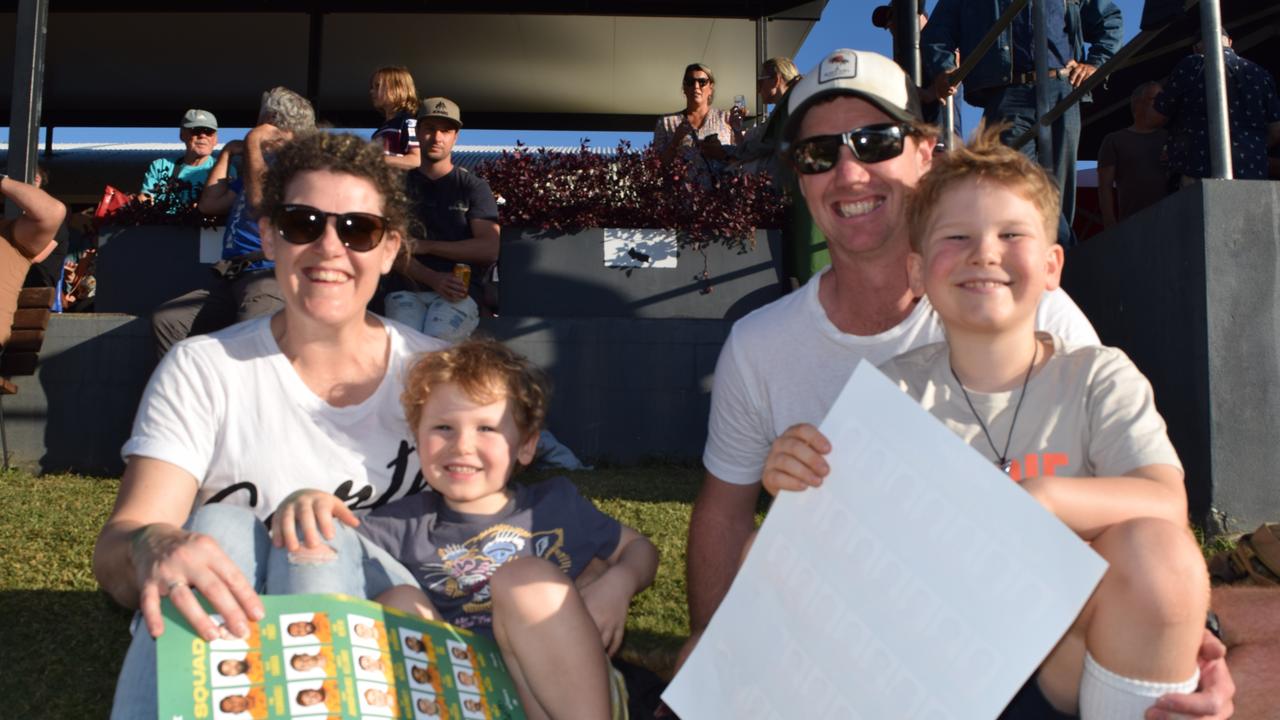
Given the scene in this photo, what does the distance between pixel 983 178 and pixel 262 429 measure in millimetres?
1634

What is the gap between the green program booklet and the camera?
1.74m

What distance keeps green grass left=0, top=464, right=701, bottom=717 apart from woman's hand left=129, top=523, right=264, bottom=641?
3.34ft

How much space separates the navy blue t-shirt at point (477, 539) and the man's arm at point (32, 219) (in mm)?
3457

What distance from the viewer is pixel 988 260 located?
6.48 feet

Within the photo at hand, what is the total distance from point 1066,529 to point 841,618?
1.39 ft

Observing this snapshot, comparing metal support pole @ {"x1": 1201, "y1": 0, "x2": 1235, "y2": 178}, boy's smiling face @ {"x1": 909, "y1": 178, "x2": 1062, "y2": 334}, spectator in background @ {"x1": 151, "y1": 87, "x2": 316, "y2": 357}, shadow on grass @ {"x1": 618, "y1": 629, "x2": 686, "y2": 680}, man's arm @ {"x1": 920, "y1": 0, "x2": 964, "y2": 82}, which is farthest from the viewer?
man's arm @ {"x1": 920, "y1": 0, "x2": 964, "y2": 82}

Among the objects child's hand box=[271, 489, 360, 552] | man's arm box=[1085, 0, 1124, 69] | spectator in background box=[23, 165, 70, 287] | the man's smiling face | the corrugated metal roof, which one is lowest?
child's hand box=[271, 489, 360, 552]

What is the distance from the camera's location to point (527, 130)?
14719 mm

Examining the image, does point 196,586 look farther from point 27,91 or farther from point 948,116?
point 27,91

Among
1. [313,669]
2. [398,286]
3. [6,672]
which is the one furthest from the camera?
[398,286]

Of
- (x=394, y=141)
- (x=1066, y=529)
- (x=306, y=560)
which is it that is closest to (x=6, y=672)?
(x=306, y=560)

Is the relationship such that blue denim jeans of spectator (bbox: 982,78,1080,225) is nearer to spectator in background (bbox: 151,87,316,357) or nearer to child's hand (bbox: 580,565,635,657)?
spectator in background (bbox: 151,87,316,357)

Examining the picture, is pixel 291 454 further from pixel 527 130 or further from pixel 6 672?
pixel 527 130

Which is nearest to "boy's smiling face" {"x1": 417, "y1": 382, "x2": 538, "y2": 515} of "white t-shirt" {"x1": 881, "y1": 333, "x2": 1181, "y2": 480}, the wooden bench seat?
"white t-shirt" {"x1": 881, "y1": 333, "x2": 1181, "y2": 480}
